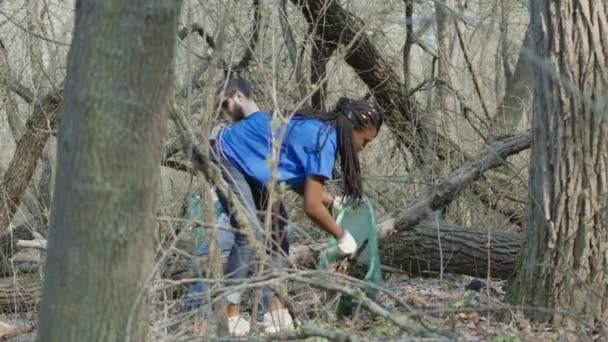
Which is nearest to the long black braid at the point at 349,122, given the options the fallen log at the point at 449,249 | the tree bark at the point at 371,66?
the fallen log at the point at 449,249

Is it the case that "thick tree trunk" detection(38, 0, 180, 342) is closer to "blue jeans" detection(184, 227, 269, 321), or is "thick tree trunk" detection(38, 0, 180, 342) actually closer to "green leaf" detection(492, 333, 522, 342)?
"blue jeans" detection(184, 227, 269, 321)

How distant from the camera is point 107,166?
299 centimetres

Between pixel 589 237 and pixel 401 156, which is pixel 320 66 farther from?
pixel 589 237

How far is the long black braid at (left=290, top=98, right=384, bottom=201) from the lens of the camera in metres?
5.46

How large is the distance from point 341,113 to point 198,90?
146 centimetres

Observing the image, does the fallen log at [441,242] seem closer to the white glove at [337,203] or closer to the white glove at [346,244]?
the white glove at [337,203]

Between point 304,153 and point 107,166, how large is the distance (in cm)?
233

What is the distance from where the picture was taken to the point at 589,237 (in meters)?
4.52

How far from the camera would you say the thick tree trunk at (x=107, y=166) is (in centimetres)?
297

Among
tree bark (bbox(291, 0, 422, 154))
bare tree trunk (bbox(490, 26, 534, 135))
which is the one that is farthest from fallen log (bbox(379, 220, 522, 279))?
bare tree trunk (bbox(490, 26, 534, 135))

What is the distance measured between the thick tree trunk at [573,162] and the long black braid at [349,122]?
1.16 m

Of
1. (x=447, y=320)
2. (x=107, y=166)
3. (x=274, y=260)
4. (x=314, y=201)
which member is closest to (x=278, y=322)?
(x=274, y=260)

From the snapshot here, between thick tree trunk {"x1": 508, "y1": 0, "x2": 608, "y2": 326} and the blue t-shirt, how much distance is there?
45.9 inches

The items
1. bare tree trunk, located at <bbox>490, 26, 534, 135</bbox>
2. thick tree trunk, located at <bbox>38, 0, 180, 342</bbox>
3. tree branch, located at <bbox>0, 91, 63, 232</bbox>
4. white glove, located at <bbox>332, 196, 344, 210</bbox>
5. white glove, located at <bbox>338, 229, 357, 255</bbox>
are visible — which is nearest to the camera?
thick tree trunk, located at <bbox>38, 0, 180, 342</bbox>
